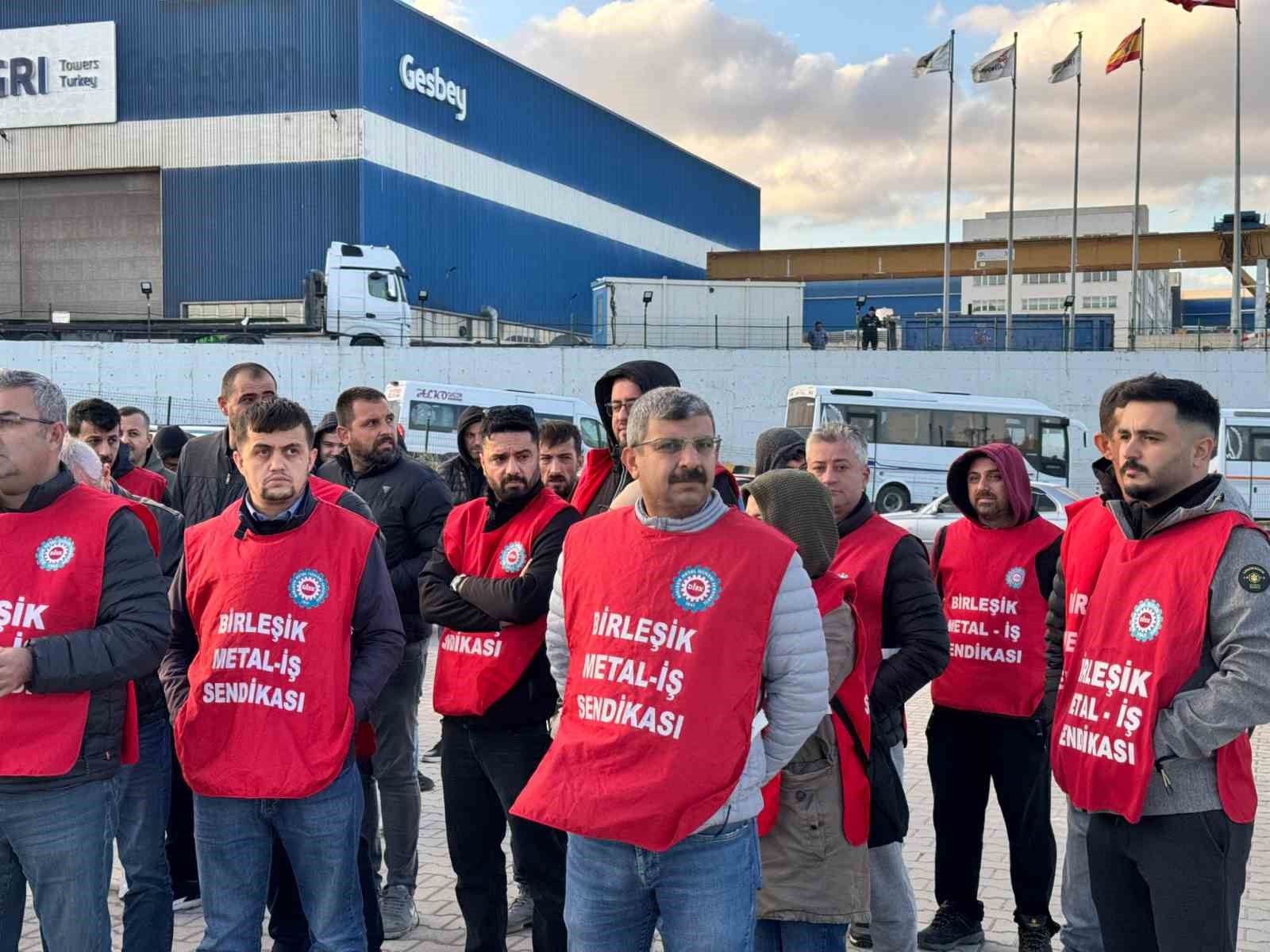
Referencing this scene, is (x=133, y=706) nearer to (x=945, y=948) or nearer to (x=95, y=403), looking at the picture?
(x=95, y=403)

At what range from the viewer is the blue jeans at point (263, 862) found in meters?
3.54

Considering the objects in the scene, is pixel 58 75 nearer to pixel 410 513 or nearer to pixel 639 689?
pixel 410 513

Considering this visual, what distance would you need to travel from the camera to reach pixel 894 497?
26281 mm

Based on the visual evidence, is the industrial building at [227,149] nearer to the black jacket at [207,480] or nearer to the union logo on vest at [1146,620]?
the black jacket at [207,480]

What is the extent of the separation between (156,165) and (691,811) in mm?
39255

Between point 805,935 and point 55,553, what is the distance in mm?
2220

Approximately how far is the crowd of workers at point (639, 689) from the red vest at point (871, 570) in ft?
0.05

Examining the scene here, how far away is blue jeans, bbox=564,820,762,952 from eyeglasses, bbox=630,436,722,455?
87 cm

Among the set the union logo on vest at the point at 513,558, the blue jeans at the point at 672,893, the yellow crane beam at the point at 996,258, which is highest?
the yellow crane beam at the point at 996,258

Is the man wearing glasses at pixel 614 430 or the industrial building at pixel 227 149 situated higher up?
the industrial building at pixel 227 149

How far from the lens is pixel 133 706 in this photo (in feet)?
11.4

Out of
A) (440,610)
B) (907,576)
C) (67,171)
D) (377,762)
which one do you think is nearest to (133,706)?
(440,610)

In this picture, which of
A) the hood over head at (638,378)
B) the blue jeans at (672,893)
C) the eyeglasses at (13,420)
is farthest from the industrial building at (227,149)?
the blue jeans at (672,893)

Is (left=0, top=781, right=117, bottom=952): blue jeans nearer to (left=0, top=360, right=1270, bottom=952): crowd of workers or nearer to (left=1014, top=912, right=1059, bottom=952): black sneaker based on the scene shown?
(left=0, top=360, right=1270, bottom=952): crowd of workers
